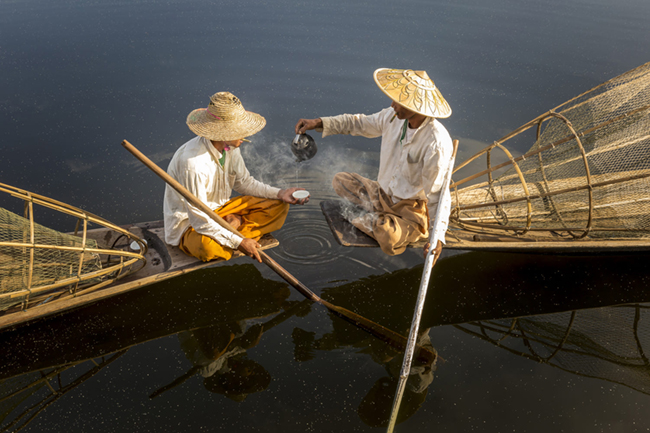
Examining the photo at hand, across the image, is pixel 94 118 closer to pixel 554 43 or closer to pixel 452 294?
pixel 452 294

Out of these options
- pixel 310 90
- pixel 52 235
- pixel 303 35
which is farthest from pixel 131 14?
pixel 52 235

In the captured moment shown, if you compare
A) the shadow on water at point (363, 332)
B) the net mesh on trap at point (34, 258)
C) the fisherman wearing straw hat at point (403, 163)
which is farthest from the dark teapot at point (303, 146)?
the net mesh on trap at point (34, 258)

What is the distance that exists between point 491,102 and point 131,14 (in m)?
6.19

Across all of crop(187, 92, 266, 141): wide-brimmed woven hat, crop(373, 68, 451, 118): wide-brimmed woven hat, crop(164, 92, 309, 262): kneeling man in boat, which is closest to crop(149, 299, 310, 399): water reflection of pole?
crop(164, 92, 309, 262): kneeling man in boat

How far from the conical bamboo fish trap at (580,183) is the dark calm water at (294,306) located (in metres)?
0.35

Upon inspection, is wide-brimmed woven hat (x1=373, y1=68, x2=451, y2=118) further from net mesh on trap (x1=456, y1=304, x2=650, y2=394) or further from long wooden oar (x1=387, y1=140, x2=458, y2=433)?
net mesh on trap (x1=456, y1=304, x2=650, y2=394)

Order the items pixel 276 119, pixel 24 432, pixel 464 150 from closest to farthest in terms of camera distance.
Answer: pixel 24 432 < pixel 464 150 < pixel 276 119

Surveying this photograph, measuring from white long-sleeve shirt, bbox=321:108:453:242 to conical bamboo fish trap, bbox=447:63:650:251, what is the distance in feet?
1.57

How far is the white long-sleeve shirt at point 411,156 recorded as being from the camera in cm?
302

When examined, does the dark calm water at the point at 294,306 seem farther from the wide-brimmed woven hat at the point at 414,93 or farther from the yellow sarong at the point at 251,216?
the wide-brimmed woven hat at the point at 414,93

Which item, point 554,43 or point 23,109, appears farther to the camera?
point 554,43

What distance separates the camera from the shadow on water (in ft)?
9.43

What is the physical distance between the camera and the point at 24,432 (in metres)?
2.58

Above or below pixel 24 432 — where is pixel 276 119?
above
